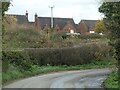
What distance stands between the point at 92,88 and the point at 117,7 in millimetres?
4679

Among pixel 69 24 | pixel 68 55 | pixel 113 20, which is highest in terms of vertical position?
pixel 69 24

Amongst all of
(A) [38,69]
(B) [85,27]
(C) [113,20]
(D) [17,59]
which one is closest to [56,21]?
(B) [85,27]

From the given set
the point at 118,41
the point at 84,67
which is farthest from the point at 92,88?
the point at 84,67

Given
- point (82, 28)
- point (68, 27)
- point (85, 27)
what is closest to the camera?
point (68, 27)

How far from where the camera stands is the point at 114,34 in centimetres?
1806

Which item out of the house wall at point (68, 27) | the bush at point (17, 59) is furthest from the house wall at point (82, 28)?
the bush at point (17, 59)

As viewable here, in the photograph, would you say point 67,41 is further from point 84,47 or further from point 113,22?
point 113,22

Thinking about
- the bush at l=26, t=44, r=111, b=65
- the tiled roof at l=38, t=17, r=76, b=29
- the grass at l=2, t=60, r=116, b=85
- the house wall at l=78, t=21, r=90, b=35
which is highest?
the tiled roof at l=38, t=17, r=76, b=29

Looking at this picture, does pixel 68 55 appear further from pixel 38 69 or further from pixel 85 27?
pixel 85 27

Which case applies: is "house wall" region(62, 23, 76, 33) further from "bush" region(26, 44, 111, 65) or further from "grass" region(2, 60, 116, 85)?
"grass" region(2, 60, 116, 85)

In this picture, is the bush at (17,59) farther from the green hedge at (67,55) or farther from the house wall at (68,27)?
the house wall at (68,27)

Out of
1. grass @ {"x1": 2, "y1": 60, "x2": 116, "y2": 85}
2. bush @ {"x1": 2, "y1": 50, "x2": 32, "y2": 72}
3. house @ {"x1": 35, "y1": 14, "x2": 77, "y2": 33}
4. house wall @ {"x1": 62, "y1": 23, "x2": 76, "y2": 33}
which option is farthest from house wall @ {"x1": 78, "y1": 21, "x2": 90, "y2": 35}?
bush @ {"x1": 2, "y1": 50, "x2": 32, "y2": 72}

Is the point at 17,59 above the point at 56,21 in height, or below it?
below

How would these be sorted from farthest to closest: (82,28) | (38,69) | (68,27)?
(82,28)
(68,27)
(38,69)
